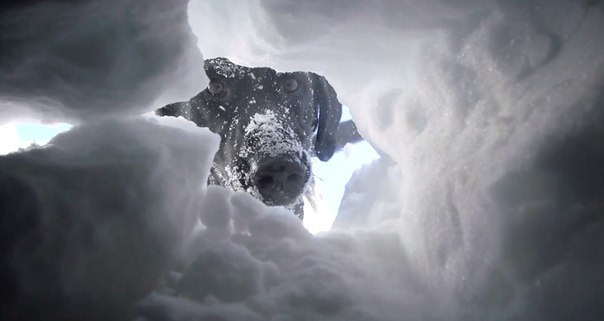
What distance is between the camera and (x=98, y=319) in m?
1.13

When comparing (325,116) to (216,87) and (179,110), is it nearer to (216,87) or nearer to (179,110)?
(216,87)

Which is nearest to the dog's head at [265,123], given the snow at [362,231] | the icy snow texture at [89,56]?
the snow at [362,231]

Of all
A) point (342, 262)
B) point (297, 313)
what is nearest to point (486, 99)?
point (342, 262)

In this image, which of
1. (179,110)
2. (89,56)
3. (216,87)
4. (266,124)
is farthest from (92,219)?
(179,110)

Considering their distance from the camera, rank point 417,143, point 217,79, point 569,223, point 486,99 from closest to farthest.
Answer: point 569,223 < point 486,99 < point 417,143 < point 217,79

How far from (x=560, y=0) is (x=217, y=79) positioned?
3015mm

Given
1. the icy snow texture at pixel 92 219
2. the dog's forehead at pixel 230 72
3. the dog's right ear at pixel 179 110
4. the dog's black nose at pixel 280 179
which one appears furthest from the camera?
the dog's right ear at pixel 179 110

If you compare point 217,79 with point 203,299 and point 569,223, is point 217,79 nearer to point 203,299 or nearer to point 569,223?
point 203,299

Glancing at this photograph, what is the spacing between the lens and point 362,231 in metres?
1.68

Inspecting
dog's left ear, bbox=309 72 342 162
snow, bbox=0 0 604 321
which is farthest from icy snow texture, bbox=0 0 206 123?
dog's left ear, bbox=309 72 342 162

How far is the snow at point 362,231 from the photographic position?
107 centimetres

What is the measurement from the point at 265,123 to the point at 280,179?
71 centimetres

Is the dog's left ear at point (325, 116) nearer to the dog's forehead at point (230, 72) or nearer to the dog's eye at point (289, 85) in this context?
the dog's eye at point (289, 85)

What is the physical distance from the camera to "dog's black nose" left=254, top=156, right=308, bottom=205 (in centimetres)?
284
